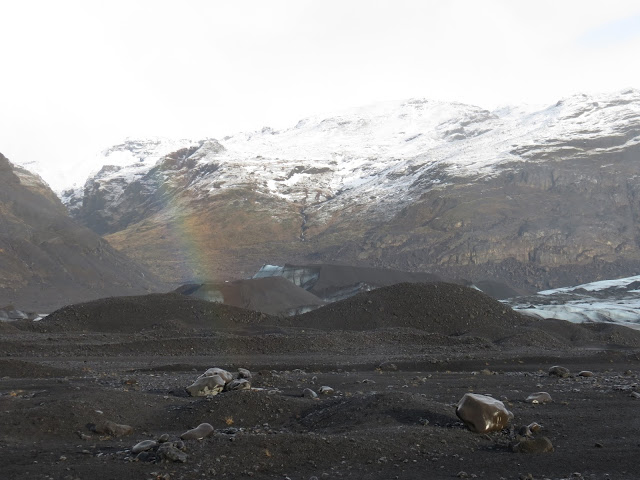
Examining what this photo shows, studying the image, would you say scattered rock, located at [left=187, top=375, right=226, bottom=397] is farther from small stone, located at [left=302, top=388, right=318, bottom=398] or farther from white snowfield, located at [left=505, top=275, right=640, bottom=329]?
white snowfield, located at [left=505, top=275, right=640, bottom=329]

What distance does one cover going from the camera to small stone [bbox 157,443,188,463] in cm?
912

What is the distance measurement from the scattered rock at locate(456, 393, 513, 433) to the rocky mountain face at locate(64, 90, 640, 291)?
95.5 m

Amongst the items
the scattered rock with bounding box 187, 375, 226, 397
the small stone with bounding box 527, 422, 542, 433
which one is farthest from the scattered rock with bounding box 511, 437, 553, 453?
the scattered rock with bounding box 187, 375, 226, 397

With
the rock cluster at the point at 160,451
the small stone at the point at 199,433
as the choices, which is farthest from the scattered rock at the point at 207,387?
the rock cluster at the point at 160,451

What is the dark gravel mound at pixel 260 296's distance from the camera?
186 feet

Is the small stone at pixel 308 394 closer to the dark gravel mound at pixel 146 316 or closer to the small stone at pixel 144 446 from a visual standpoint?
the small stone at pixel 144 446

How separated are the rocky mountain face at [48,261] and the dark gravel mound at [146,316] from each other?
3870cm

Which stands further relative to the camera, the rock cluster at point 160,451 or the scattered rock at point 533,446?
the scattered rock at point 533,446

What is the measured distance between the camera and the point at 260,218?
505 ft

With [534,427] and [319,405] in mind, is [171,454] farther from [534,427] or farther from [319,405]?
[534,427]

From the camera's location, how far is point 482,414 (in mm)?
11070

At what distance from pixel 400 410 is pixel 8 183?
361ft

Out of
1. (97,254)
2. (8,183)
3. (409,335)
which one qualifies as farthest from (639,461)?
(8,183)

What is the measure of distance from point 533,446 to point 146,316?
3283 centimetres
